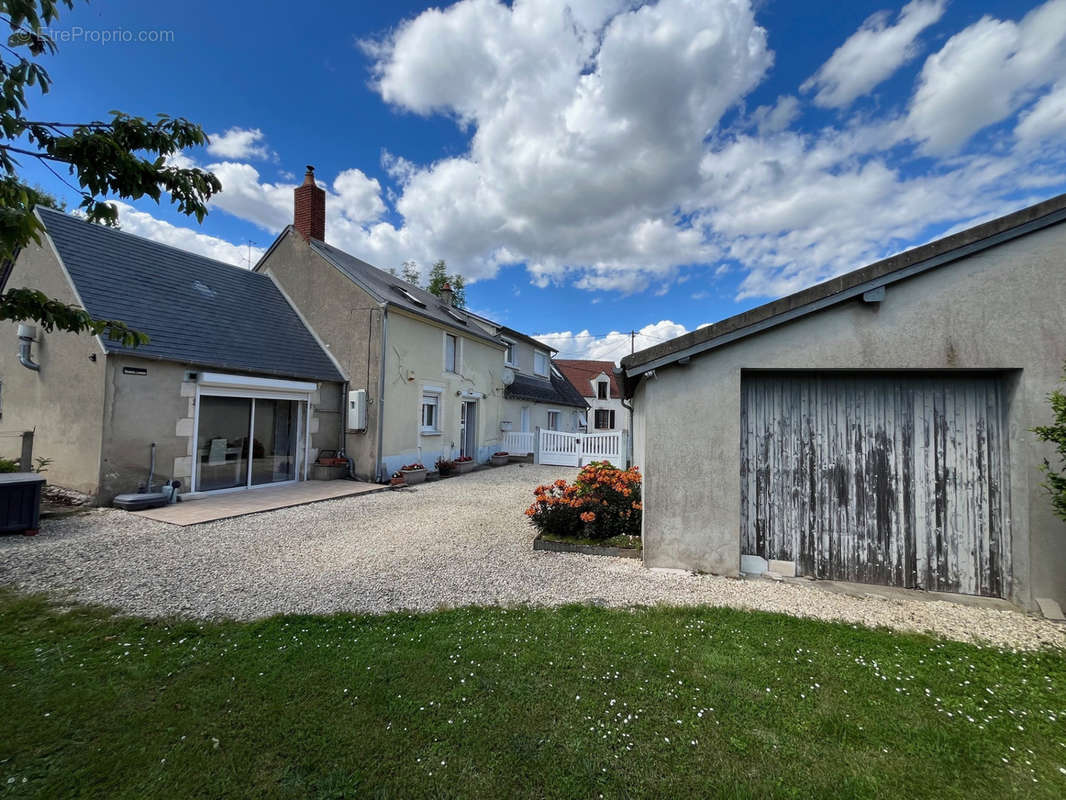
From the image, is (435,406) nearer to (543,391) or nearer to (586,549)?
(543,391)

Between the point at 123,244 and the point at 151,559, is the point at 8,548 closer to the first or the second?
the point at 151,559

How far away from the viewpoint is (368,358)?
12727mm

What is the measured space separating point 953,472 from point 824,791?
14.2 feet

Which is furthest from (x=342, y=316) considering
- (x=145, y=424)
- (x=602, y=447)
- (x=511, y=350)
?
(x=602, y=447)

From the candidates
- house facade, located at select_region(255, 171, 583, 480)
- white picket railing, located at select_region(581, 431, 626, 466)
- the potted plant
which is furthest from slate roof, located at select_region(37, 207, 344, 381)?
white picket railing, located at select_region(581, 431, 626, 466)

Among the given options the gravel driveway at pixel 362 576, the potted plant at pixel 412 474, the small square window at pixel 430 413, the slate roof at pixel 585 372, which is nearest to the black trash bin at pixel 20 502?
the gravel driveway at pixel 362 576

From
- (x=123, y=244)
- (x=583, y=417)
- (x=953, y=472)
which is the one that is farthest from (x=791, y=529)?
(x=583, y=417)

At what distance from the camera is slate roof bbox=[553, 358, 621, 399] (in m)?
36.6

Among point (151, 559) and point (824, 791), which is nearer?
point (824, 791)

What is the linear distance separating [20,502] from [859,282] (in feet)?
38.4

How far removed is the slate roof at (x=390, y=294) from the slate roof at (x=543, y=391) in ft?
7.60

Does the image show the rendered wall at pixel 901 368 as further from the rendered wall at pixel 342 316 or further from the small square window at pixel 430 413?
the small square window at pixel 430 413

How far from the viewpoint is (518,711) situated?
2.79m

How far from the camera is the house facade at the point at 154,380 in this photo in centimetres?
838
